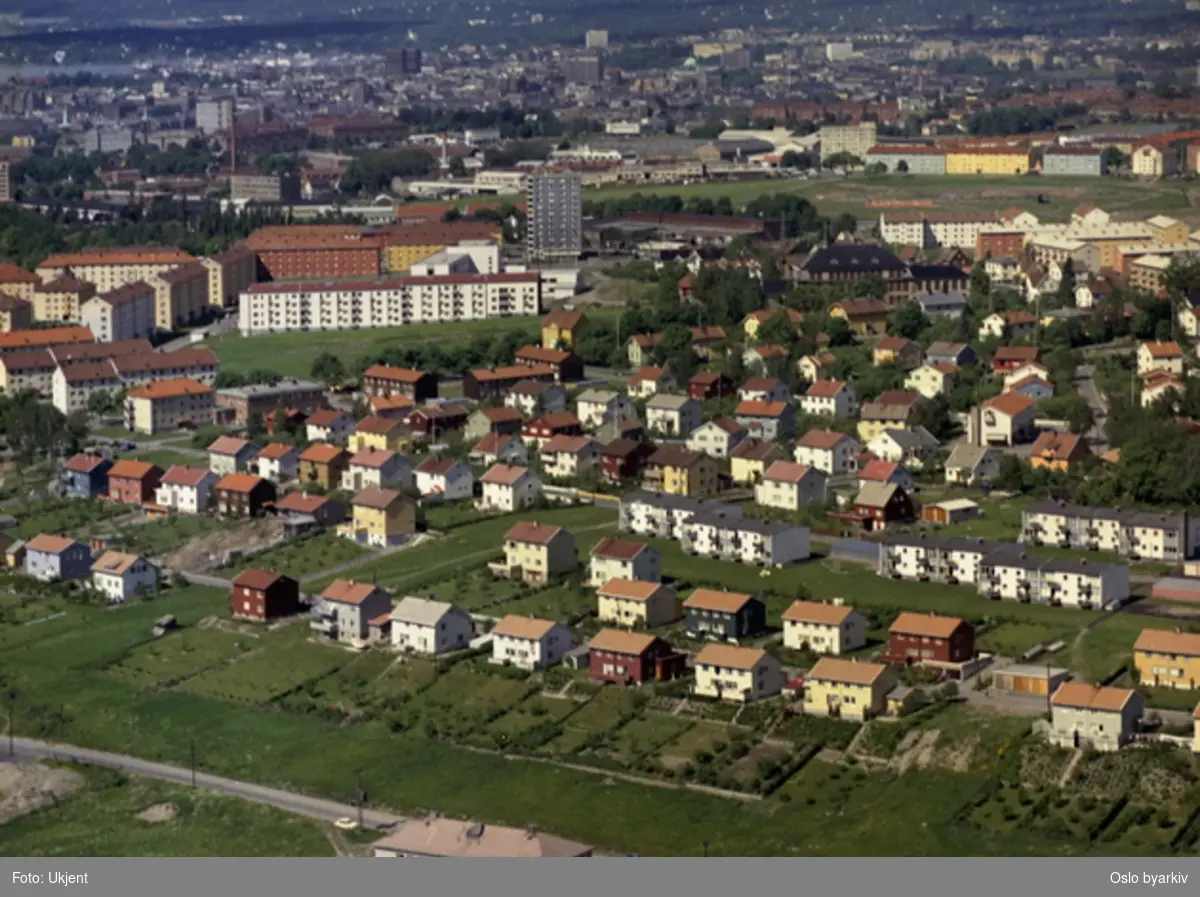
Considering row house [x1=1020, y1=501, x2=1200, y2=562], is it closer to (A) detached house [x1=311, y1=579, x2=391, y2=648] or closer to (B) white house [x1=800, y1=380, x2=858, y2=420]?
(A) detached house [x1=311, y1=579, x2=391, y2=648]

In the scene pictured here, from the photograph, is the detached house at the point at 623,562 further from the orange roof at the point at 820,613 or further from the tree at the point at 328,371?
the tree at the point at 328,371

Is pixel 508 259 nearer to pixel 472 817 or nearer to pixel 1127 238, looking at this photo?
pixel 1127 238

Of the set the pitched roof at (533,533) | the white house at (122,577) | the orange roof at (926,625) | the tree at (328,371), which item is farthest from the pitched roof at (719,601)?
the tree at (328,371)

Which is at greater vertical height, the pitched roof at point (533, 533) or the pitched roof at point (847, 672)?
the pitched roof at point (847, 672)

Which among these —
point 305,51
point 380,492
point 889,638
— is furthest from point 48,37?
point 889,638

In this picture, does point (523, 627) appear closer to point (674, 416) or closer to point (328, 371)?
point (674, 416)

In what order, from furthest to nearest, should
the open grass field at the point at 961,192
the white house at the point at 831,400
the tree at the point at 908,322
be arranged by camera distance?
the open grass field at the point at 961,192 → the tree at the point at 908,322 → the white house at the point at 831,400

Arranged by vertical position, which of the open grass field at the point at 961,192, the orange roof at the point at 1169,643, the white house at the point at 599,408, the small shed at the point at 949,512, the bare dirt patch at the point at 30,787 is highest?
the orange roof at the point at 1169,643

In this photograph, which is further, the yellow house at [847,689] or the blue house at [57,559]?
the blue house at [57,559]
